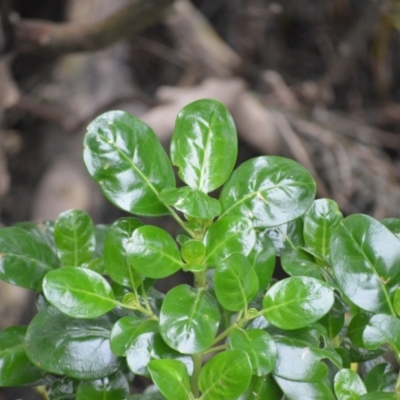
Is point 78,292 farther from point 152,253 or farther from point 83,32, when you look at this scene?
point 83,32

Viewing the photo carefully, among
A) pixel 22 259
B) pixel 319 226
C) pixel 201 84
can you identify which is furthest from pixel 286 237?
pixel 201 84

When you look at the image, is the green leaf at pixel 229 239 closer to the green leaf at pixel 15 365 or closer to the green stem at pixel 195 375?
the green stem at pixel 195 375

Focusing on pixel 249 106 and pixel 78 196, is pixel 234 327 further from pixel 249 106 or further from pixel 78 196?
pixel 249 106

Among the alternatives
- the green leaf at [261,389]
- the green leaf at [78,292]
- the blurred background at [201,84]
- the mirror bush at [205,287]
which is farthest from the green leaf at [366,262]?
the blurred background at [201,84]

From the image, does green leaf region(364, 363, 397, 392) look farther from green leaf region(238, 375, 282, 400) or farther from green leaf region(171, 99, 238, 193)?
green leaf region(171, 99, 238, 193)

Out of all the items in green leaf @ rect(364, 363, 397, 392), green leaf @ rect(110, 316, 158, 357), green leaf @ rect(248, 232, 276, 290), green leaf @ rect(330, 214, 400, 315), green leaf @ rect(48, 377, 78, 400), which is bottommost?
green leaf @ rect(48, 377, 78, 400)

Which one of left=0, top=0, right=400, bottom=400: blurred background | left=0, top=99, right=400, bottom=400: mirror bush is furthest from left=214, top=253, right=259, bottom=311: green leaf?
left=0, top=0, right=400, bottom=400: blurred background
